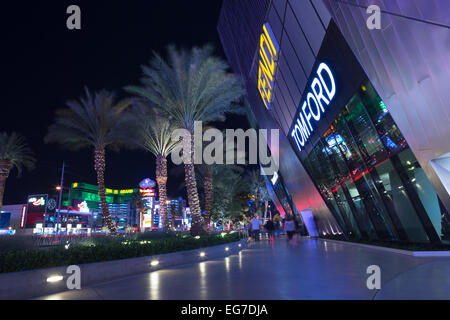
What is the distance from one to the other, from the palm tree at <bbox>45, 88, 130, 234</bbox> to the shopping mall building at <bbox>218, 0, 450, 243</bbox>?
1096cm

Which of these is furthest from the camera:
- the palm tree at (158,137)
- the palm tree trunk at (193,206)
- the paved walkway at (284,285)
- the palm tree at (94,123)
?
the palm tree at (94,123)

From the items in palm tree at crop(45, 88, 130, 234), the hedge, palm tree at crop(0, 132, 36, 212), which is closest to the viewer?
the hedge

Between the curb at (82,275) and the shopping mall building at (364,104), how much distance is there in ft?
26.3

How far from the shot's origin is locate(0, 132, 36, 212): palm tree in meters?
28.6

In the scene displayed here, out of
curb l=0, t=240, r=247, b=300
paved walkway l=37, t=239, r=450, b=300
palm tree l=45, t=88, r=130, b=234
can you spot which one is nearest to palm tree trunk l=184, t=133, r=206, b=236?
curb l=0, t=240, r=247, b=300

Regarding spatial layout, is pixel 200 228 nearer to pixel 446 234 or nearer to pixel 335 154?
pixel 335 154

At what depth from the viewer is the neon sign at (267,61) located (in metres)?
16.9

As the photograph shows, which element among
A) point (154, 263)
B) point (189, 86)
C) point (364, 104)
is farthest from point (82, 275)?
point (189, 86)

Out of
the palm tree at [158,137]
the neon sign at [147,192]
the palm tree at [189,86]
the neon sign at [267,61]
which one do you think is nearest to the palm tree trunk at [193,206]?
the palm tree at [189,86]

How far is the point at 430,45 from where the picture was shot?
6.45m

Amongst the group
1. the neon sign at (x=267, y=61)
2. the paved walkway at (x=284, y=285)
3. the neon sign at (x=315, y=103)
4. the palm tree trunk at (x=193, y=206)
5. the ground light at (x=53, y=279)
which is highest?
the neon sign at (x=267, y=61)

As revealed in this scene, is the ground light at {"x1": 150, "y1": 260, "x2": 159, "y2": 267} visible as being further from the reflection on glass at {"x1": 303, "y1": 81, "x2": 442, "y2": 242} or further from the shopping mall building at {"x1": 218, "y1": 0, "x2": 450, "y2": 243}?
the reflection on glass at {"x1": 303, "y1": 81, "x2": 442, "y2": 242}

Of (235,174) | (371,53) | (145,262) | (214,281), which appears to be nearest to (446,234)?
(371,53)

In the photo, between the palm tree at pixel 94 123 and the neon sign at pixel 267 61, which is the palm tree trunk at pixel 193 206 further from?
the neon sign at pixel 267 61
